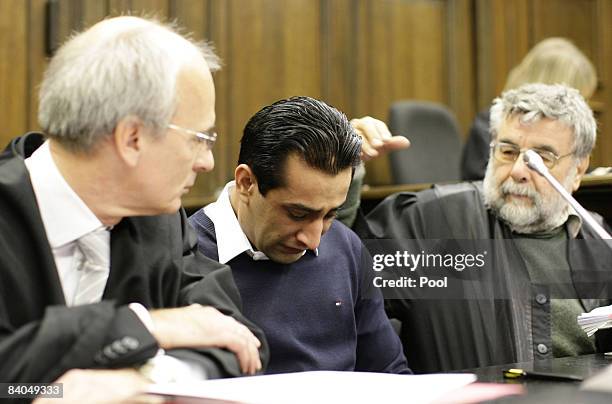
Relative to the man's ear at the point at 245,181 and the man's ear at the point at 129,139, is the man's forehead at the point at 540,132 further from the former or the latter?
the man's ear at the point at 129,139

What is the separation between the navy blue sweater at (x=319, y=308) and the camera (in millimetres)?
1944

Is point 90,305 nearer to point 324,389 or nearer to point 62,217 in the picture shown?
point 62,217

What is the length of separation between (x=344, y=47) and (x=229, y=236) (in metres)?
3.53

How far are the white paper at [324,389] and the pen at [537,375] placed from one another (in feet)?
0.56

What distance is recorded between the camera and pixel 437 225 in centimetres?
258

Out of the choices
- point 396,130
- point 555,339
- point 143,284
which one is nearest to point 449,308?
point 555,339

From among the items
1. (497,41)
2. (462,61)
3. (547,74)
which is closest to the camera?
(547,74)

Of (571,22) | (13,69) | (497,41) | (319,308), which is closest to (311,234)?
(319,308)

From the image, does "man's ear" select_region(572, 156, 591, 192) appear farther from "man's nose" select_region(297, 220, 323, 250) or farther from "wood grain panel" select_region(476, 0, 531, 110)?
"wood grain panel" select_region(476, 0, 531, 110)

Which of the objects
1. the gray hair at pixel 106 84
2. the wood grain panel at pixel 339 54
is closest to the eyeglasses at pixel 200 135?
the gray hair at pixel 106 84

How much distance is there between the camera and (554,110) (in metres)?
2.60

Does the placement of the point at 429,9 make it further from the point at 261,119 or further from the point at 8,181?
the point at 8,181

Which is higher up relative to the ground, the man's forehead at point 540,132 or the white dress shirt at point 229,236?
the man's forehead at point 540,132

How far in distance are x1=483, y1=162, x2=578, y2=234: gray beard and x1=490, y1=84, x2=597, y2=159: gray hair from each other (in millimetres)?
188
